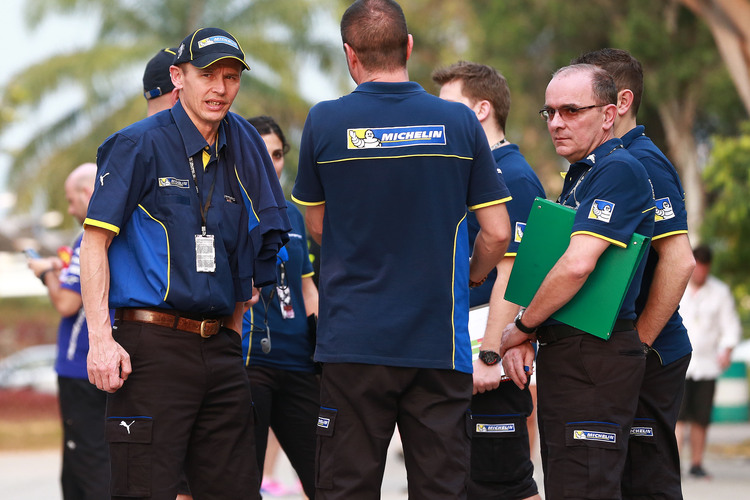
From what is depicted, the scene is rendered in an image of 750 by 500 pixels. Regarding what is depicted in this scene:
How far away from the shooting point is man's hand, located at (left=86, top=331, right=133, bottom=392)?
409 centimetres

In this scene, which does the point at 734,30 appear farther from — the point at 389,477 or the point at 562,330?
the point at 562,330

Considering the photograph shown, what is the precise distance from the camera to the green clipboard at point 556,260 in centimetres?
431

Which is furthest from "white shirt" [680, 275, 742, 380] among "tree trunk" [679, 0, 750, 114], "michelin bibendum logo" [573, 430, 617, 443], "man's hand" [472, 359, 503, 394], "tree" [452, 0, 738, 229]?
"tree" [452, 0, 738, 229]

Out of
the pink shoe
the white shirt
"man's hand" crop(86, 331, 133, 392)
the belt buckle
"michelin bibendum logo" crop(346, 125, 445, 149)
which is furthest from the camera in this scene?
the white shirt

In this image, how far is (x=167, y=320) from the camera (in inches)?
168

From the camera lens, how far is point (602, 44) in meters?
28.8

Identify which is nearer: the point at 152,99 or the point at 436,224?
the point at 436,224

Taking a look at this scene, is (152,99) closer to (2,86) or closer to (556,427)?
(556,427)

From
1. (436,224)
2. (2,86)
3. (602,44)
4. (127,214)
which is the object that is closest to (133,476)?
(127,214)

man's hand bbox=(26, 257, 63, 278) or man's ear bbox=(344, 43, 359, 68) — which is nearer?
man's ear bbox=(344, 43, 359, 68)

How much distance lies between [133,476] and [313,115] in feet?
5.26

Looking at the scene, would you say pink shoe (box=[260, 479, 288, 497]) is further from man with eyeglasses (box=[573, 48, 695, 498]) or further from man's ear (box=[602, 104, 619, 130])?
man's ear (box=[602, 104, 619, 130])

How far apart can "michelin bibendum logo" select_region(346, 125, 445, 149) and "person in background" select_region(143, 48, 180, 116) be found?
1564mm

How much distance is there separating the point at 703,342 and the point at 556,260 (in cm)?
722
